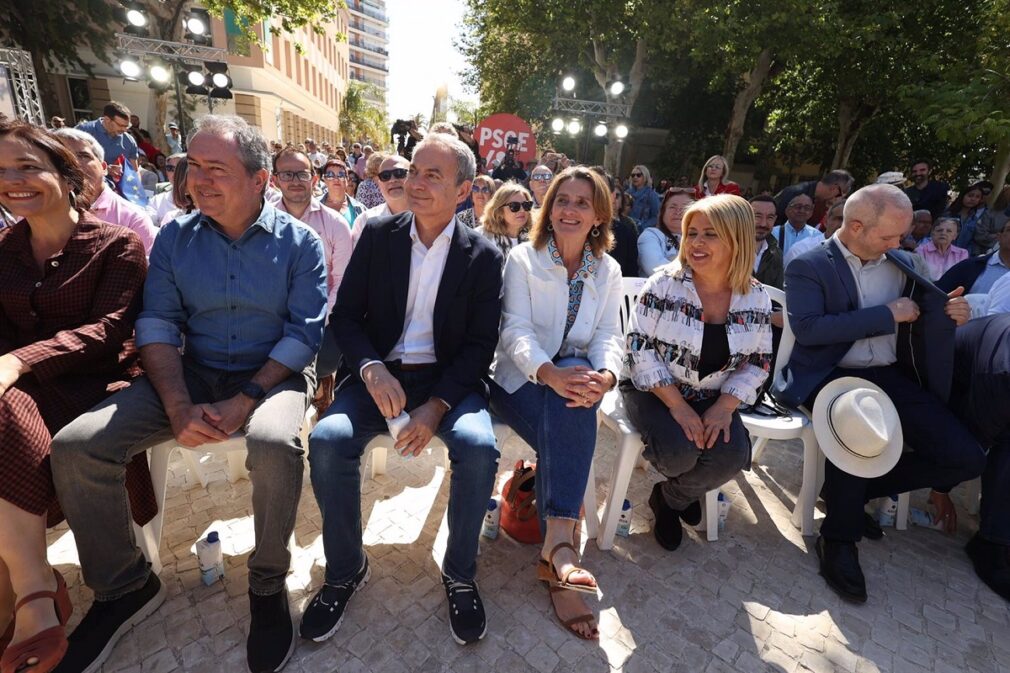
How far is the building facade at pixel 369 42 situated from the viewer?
261ft

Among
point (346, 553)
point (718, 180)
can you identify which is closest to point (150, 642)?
point (346, 553)

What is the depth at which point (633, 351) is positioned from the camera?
2506 mm

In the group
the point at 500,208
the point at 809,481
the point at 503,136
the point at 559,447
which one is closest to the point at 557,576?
the point at 559,447

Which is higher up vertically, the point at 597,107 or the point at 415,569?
the point at 597,107

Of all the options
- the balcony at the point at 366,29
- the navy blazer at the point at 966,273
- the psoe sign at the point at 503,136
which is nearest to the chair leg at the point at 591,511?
the navy blazer at the point at 966,273

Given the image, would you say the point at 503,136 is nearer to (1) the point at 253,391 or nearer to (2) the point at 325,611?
(1) the point at 253,391

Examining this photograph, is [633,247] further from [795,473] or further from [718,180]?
[718,180]

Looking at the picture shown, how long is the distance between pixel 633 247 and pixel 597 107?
1241cm

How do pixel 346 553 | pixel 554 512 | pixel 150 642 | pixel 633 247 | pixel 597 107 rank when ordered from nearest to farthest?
pixel 150 642
pixel 346 553
pixel 554 512
pixel 633 247
pixel 597 107

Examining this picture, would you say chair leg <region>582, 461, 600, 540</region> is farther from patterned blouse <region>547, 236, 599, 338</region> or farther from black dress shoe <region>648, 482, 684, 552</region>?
patterned blouse <region>547, 236, 599, 338</region>

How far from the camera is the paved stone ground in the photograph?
6.15 ft

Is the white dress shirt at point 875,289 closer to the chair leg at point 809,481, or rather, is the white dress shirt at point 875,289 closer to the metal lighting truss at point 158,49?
the chair leg at point 809,481

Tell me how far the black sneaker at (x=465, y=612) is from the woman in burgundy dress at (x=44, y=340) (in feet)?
4.23

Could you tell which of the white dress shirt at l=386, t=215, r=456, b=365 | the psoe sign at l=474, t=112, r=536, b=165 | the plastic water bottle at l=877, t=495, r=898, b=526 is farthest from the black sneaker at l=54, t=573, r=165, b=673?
the psoe sign at l=474, t=112, r=536, b=165
